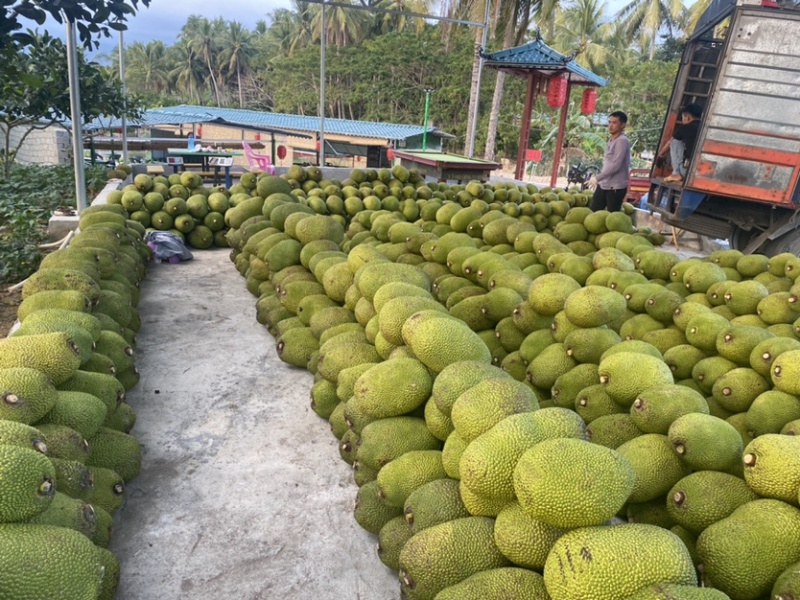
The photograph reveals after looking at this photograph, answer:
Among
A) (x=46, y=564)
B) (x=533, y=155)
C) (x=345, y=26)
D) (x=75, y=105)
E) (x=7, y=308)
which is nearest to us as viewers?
(x=46, y=564)

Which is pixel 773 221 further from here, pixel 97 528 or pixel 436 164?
pixel 97 528

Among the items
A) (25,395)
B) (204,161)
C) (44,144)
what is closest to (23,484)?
(25,395)

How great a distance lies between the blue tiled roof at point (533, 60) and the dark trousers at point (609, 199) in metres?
7.14

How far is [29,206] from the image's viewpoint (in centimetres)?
764

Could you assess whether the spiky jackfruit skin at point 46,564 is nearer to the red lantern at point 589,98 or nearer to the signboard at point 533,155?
the signboard at point 533,155

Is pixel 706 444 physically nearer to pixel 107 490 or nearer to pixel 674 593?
pixel 674 593

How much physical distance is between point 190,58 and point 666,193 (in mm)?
62233

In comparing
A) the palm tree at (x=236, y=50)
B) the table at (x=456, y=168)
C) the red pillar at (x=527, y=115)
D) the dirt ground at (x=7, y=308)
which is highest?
the palm tree at (x=236, y=50)

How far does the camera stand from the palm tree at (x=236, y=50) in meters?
58.1

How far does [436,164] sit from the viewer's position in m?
10.9

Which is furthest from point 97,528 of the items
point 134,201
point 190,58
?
point 190,58

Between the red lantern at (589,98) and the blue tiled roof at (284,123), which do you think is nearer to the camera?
the red lantern at (589,98)

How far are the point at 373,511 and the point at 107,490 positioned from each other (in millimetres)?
1193

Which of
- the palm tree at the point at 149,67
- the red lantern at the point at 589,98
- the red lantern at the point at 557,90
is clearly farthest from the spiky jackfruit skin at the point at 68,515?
the palm tree at the point at 149,67
